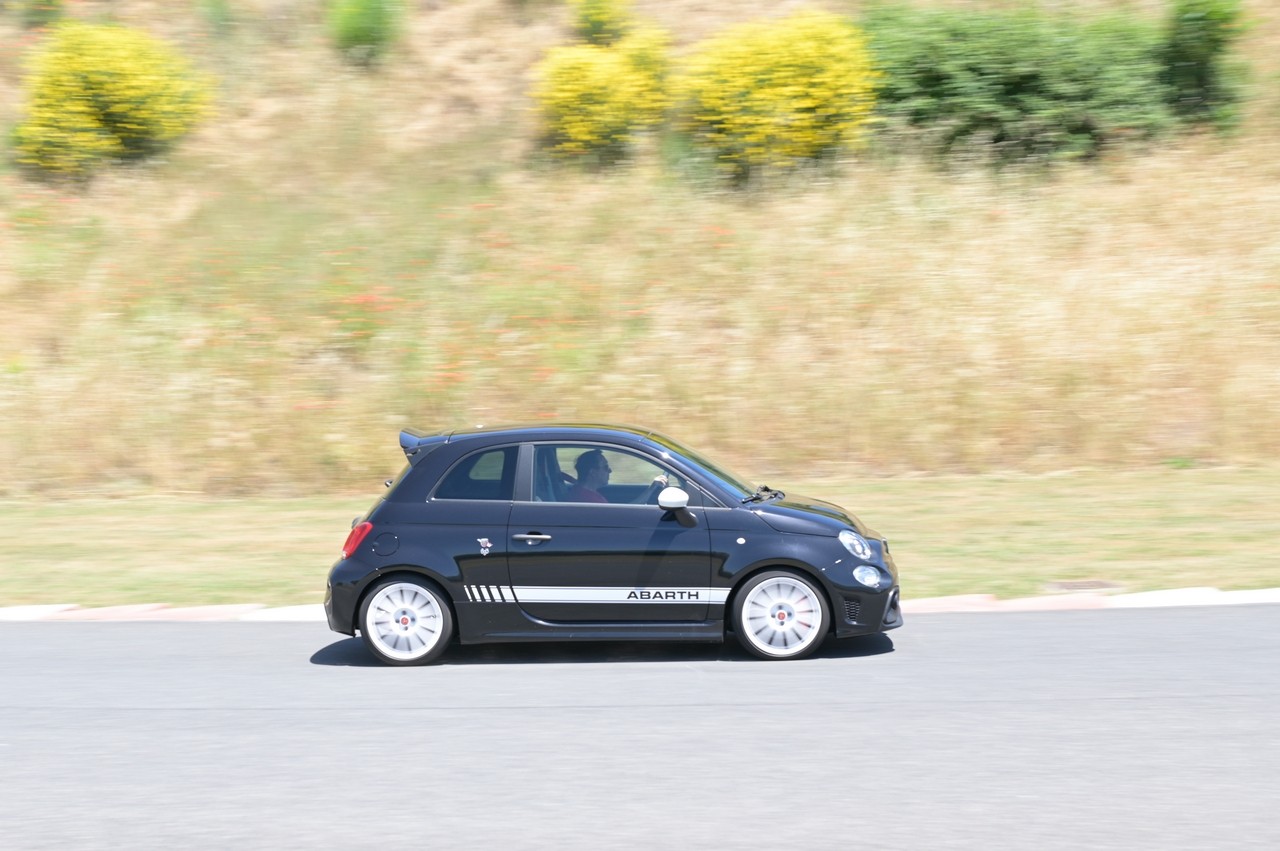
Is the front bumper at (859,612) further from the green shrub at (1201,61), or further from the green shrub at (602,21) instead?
the green shrub at (602,21)

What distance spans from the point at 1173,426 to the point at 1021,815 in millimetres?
11478

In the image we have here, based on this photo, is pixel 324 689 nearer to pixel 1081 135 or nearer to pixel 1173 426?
pixel 1173 426

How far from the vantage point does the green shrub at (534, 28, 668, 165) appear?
20.9 metres

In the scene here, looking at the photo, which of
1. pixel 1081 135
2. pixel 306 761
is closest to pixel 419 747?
pixel 306 761

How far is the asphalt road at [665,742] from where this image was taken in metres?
5.39

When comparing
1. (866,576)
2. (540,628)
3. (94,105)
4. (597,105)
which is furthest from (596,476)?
(94,105)

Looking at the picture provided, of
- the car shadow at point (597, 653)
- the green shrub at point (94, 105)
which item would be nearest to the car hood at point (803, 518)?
the car shadow at point (597, 653)

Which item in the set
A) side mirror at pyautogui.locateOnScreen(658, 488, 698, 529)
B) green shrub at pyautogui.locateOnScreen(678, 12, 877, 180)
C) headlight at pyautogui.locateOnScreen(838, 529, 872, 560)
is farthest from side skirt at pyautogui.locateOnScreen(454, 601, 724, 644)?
green shrub at pyautogui.locateOnScreen(678, 12, 877, 180)

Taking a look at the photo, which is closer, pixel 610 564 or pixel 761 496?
pixel 610 564

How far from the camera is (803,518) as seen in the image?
8297mm

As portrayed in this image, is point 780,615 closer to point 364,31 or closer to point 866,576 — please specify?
point 866,576

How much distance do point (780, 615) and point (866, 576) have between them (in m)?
0.58

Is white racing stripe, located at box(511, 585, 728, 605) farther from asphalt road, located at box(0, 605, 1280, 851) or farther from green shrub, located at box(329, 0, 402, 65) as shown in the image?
green shrub, located at box(329, 0, 402, 65)

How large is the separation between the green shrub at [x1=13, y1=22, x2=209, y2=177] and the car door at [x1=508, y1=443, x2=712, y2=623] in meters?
16.1
